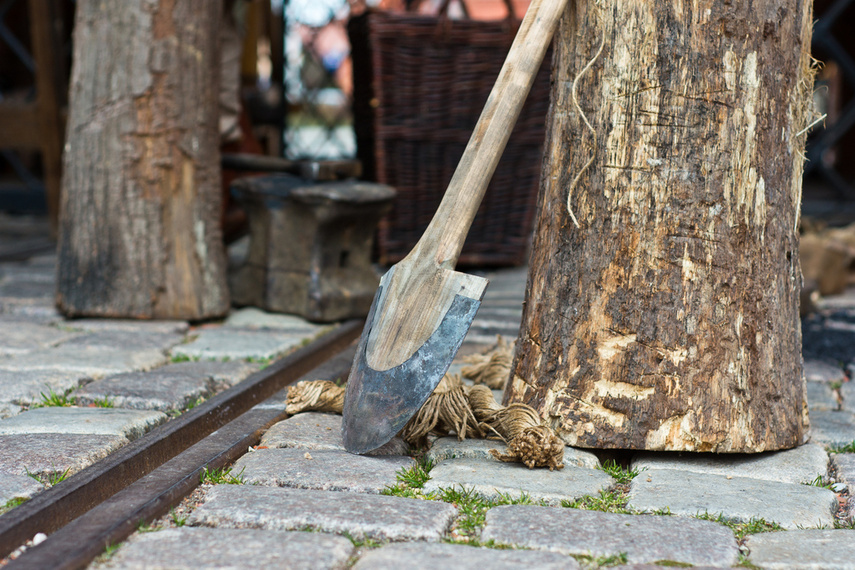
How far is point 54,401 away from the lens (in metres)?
2.22

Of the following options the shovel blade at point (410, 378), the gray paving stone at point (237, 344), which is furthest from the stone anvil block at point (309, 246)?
the shovel blade at point (410, 378)

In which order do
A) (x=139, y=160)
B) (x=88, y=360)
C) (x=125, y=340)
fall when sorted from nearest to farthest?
(x=88, y=360)
(x=125, y=340)
(x=139, y=160)

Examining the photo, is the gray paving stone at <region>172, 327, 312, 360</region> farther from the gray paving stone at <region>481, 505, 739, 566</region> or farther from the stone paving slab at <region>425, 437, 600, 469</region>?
the gray paving stone at <region>481, 505, 739, 566</region>

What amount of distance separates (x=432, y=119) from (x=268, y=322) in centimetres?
148

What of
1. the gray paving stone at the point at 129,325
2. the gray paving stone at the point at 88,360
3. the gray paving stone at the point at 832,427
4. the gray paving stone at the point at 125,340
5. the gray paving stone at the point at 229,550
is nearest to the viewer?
the gray paving stone at the point at 229,550

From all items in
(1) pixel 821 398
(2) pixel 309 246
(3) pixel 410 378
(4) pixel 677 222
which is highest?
(4) pixel 677 222

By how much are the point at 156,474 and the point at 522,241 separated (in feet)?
10.5

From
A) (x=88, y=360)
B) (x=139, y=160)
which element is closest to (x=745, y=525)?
(x=88, y=360)

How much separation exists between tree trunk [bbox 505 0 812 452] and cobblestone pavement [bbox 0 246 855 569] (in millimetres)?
144

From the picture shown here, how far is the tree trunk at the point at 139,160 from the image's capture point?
3150mm

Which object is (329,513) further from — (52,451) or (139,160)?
(139,160)

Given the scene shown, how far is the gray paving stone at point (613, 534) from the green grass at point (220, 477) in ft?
1.69

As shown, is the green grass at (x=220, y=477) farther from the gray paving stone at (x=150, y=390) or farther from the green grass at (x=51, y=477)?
the gray paving stone at (x=150, y=390)

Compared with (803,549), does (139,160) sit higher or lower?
higher
